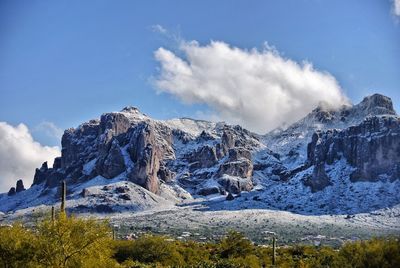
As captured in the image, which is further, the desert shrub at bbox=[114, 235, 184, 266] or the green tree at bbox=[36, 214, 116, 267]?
the desert shrub at bbox=[114, 235, 184, 266]

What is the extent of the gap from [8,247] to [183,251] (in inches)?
1394

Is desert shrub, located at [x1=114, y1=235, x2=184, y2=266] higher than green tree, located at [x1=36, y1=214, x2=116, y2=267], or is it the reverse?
green tree, located at [x1=36, y1=214, x2=116, y2=267]

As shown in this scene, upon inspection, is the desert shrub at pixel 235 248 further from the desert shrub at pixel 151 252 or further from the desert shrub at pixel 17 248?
→ the desert shrub at pixel 17 248

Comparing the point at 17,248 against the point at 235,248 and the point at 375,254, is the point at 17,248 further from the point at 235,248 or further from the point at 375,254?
the point at 235,248

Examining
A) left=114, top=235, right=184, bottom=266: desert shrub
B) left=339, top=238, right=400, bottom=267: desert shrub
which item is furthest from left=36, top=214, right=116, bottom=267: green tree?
left=114, top=235, right=184, bottom=266: desert shrub

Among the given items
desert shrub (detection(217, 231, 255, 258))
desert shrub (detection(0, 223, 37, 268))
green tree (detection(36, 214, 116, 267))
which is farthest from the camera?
desert shrub (detection(217, 231, 255, 258))

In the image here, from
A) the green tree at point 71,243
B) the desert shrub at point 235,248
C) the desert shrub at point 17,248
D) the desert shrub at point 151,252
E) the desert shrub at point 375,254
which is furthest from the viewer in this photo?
the desert shrub at point 235,248

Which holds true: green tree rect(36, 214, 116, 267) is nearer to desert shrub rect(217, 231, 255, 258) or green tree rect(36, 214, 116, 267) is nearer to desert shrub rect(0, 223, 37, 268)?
desert shrub rect(0, 223, 37, 268)

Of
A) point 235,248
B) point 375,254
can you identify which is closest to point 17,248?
point 375,254

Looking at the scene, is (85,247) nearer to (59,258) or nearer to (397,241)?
(59,258)

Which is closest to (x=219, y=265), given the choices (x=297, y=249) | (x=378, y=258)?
(x=378, y=258)

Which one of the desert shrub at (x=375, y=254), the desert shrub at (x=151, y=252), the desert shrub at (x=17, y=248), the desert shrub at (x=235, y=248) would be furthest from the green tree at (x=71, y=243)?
the desert shrub at (x=235, y=248)

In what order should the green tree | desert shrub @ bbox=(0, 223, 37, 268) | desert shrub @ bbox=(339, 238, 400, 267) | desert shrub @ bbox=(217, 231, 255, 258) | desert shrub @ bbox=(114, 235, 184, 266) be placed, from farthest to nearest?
desert shrub @ bbox=(217, 231, 255, 258) < desert shrub @ bbox=(114, 235, 184, 266) < desert shrub @ bbox=(0, 223, 37, 268) < the green tree < desert shrub @ bbox=(339, 238, 400, 267)

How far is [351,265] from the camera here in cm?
3219
